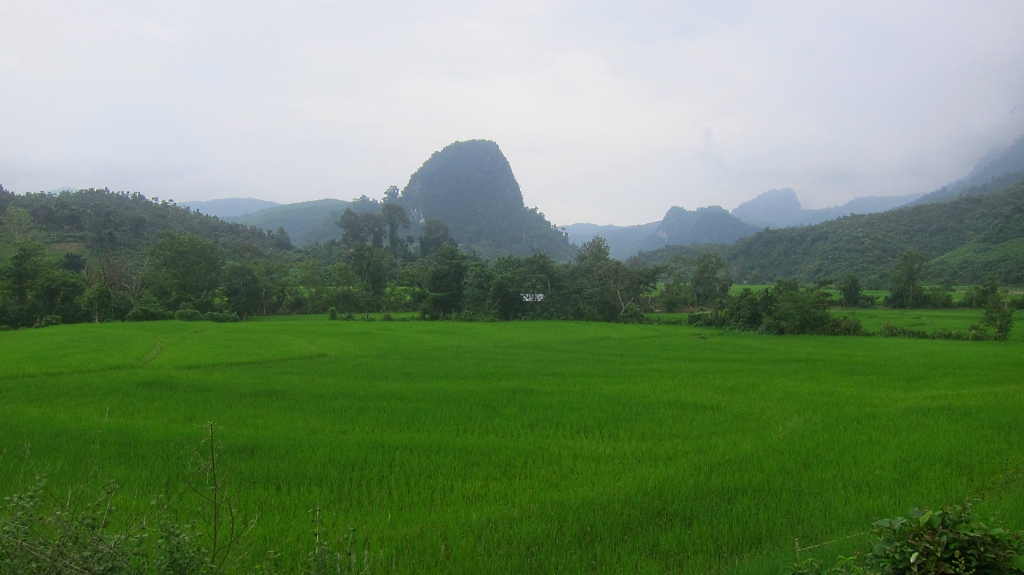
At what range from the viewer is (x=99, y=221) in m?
37.0

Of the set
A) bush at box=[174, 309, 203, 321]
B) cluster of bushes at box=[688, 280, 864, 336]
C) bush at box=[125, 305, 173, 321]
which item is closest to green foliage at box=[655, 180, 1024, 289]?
cluster of bushes at box=[688, 280, 864, 336]

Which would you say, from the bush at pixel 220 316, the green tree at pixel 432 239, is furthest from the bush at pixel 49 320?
the green tree at pixel 432 239

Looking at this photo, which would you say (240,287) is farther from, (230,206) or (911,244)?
(230,206)

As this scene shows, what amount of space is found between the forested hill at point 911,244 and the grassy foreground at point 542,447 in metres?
34.7

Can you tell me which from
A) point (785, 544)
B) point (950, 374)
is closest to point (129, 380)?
point (785, 544)

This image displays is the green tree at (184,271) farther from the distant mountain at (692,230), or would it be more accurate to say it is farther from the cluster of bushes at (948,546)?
the distant mountain at (692,230)

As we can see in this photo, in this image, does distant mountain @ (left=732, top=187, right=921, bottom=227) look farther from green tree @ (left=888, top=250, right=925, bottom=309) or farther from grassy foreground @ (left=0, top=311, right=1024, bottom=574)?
grassy foreground @ (left=0, top=311, right=1024, bottom=574)

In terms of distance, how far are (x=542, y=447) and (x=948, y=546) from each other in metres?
3.91

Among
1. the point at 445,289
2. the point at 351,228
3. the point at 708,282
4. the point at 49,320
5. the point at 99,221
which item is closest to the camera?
the point at 49,320

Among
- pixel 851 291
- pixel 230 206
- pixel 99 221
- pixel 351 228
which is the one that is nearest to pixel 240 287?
pixel 99 221

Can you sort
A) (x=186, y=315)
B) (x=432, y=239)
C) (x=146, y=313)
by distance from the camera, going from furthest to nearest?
(x=432, y=239)
(x=186, y=315)
(x=146, y=313)

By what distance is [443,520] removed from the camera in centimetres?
374

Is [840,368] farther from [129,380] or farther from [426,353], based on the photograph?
[129,380]

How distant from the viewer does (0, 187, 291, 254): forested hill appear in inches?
1444
